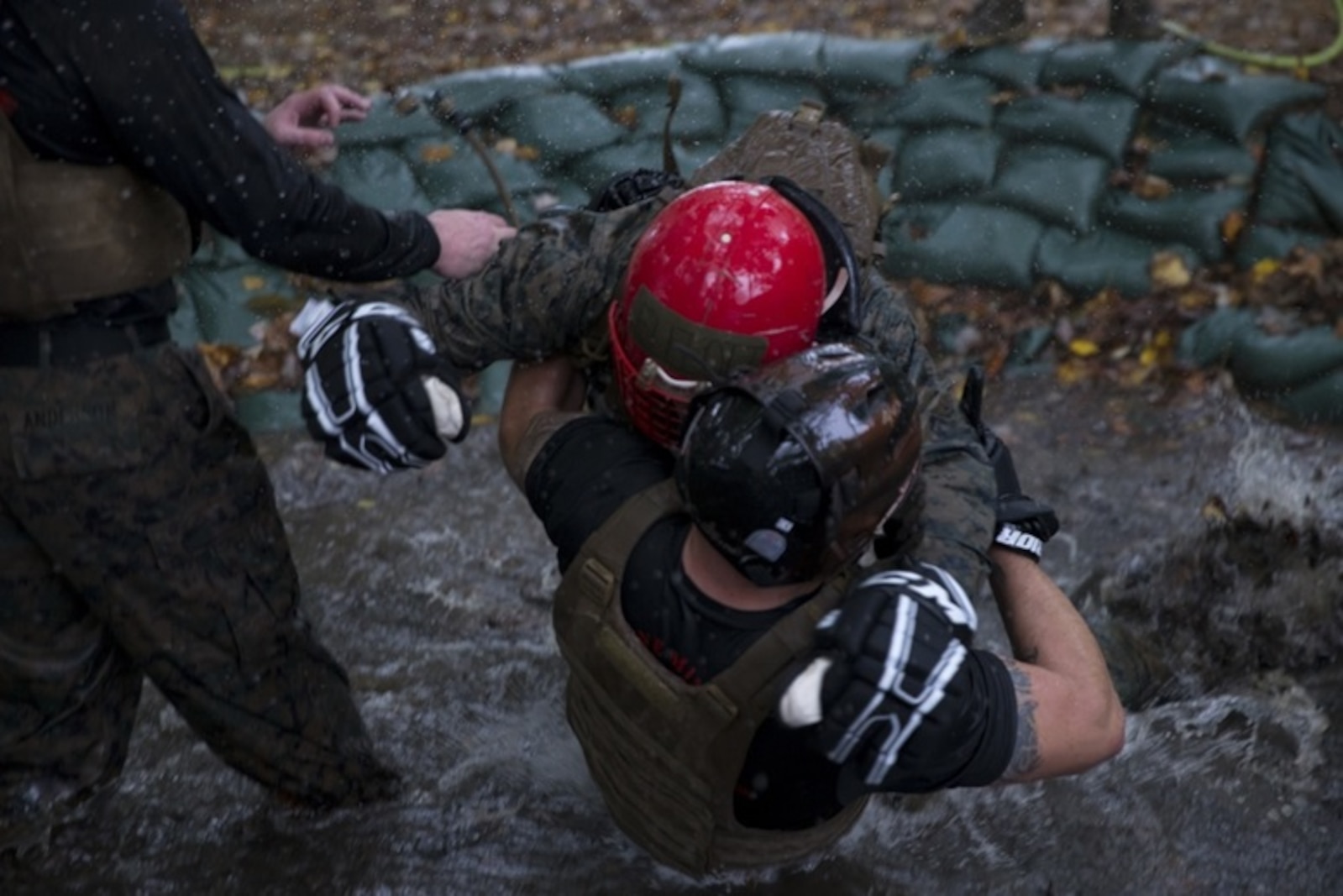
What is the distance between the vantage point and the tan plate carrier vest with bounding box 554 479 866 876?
2.34m

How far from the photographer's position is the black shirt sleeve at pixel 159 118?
252cm

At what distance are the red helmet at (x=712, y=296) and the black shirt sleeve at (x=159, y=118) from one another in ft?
2.29

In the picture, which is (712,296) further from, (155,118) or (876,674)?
(155,118)

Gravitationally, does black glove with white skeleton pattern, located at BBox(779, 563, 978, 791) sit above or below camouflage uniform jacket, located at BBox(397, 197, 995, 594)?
above

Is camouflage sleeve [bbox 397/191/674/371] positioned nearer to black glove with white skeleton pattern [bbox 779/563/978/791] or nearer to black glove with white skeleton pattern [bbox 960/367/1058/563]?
black glove with white skeleton pattern [bbox 960/367/1058/563]

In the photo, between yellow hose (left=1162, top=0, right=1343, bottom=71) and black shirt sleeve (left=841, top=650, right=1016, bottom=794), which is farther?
yellow hose (left=1162, top=0, right=1343, bottom=71)

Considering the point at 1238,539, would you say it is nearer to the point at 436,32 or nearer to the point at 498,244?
the point at 498,244

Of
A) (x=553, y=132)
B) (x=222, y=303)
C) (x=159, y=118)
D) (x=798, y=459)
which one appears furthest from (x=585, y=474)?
(x=553, y=132)

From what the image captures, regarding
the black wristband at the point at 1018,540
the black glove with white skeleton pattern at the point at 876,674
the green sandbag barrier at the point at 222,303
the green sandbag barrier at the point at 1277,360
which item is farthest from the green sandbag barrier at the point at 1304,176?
the black glove with white skeleton pattern at the point at 876,674

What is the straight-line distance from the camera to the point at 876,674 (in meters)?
1.97

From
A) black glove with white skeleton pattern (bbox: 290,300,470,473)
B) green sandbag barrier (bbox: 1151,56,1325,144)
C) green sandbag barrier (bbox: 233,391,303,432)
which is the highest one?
black glove with white skeleton pattern (bbox: 290,300,470,473)

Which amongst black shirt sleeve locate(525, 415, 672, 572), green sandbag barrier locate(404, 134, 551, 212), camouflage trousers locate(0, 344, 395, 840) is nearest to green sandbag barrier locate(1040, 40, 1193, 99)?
green sandbag barrier locate(404, 134, 551, 212)

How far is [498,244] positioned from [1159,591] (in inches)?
99.3

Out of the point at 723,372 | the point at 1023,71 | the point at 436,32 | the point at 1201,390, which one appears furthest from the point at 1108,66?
the point at 723,372
